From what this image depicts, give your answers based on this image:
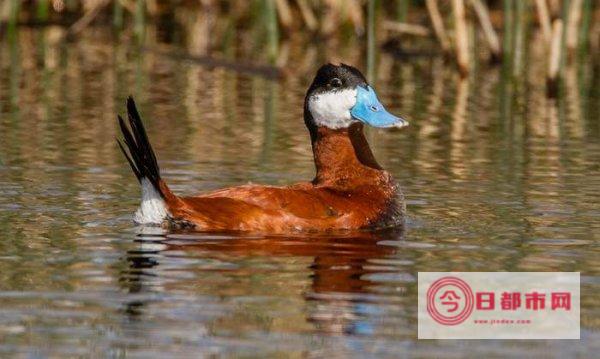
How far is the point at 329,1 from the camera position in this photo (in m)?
16.9

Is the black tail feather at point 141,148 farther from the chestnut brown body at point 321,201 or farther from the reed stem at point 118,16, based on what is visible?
the reed stem at point 118,16

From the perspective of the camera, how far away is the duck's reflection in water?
5223 mm

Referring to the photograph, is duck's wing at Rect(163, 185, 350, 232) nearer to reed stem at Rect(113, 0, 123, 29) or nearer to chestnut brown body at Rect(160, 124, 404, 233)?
chestnut brown body at Rect(160, 124, 404, 233)

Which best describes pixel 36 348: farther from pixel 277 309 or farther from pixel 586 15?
pixel 586 15

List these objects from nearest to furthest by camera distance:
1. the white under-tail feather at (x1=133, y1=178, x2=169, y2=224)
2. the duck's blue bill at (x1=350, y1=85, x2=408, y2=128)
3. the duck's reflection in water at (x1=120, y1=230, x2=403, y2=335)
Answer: the duck's reflection in water at (x1=120, y1=230, x2=403, y2=335), the white under-tail feather at (x1=133, y1=178, x2=169, y2=224), the duck's blue bill at (x1=350, y1=85, x2=408, y2=128)

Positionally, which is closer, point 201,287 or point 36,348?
point 36,348

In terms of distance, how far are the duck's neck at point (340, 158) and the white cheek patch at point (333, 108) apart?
0.04 metres

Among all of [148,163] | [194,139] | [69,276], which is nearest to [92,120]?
[194,139]

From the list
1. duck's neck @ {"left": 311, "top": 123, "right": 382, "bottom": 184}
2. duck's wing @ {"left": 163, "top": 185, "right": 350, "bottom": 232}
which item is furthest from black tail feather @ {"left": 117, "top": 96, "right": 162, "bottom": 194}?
duck's neck @ {"left": 311, "top": 123, "right": 382, "bottom": 184}

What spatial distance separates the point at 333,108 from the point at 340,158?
0.24 metres

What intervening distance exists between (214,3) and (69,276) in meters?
13.7

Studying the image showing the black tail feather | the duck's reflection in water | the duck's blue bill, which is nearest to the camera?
the duck's reflection in water

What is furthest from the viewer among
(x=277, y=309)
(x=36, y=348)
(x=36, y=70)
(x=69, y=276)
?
(x=36, y=70)

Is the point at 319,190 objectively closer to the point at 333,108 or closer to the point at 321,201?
the point at 321,201
